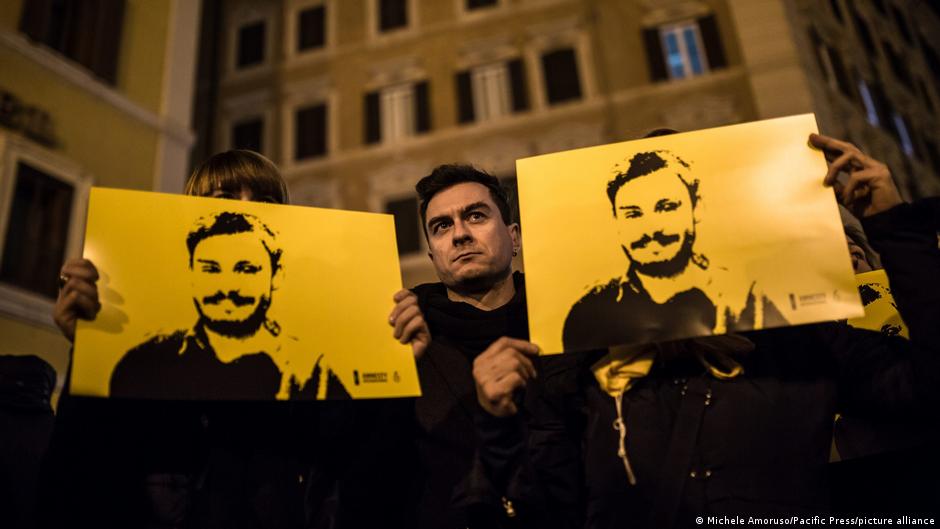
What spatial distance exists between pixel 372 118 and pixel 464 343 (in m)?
17.5

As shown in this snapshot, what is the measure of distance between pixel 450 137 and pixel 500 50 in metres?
2.25

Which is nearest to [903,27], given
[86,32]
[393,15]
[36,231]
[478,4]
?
[478,4]

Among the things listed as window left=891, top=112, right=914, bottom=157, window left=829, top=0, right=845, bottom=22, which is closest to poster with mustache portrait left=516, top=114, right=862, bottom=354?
window left=829, top=0, right=845, bottom=22

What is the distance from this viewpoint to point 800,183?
2.49 m

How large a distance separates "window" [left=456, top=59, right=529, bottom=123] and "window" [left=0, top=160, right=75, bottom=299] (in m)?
10.0

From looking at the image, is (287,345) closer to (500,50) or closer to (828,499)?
(828,499)

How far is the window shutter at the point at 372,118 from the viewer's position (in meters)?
19.9

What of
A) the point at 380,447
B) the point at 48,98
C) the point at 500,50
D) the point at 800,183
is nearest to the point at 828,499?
the point at 800,183

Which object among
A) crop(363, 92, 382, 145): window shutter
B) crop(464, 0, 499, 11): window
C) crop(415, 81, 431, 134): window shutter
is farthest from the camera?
crop(464, 0, 499, 11): window

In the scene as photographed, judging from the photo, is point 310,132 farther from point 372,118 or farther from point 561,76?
point 561,76

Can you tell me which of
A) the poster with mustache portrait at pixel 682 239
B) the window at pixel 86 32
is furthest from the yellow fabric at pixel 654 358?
the window at pixel 86 32

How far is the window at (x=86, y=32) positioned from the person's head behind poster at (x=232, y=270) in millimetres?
9813

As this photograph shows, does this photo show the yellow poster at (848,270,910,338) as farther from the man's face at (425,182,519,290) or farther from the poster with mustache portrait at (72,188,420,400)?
the poster with mustache portrait at (72,188,420,400)

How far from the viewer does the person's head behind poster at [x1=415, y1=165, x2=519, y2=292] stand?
311 centimetres
